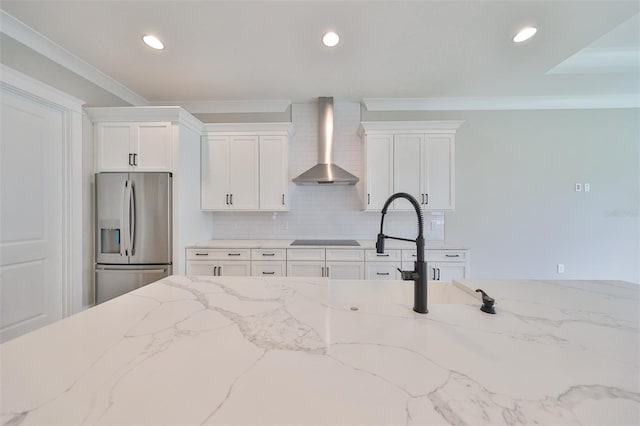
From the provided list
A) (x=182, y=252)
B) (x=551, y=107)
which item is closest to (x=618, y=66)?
(x=551, y=107)

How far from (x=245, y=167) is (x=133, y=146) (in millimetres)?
1165

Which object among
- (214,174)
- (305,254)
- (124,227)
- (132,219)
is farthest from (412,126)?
(124,227)

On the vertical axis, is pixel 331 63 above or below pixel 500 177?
above

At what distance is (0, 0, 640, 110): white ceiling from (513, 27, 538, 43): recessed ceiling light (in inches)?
1.9

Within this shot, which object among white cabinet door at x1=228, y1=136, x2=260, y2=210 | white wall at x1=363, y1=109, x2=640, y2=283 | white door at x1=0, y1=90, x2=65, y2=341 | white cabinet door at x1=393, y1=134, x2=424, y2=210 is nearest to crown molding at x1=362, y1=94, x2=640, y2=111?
white wall at x1=363, y1=109, x2=640, y2=283

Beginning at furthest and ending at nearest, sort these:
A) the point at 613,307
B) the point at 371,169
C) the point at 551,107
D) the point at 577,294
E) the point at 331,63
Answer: the point at 551,107, the point at 371,169, the point at 331,63, the point at 577,294, the point at 613,307

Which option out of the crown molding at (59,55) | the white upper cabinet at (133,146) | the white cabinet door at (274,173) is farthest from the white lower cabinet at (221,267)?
the crown molding at (59,55)

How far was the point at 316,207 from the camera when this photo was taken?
3.32 m

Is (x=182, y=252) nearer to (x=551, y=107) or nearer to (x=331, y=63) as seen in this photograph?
(x=331, y=63)

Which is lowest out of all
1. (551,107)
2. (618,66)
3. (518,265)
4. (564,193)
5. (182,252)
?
(518,265)

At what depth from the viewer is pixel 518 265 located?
10.5 ft

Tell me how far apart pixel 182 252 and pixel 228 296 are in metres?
1.96

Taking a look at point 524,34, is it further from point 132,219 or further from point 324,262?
point 132,219

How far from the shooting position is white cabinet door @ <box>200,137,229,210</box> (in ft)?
9.87
